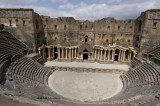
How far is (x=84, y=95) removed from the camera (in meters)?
13.8

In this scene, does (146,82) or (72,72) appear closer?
(146,82)

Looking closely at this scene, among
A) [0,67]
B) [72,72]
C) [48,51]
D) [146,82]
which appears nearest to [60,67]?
[72,72]

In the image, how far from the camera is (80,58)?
2573cm

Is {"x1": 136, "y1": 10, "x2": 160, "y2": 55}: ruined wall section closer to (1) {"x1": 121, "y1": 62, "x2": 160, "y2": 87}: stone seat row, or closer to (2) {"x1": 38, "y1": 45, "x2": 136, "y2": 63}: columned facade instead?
(2) {"x1": 38, "y1": 45, "x2": 136, "y2": 63}: columned facade

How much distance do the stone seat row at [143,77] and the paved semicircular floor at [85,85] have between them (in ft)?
4.62

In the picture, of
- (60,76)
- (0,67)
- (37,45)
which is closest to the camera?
(0,67)

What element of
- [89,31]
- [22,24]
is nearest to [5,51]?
[22,24]

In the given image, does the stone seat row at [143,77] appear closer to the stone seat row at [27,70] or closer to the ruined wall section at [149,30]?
the ruined wall section at [149,30]

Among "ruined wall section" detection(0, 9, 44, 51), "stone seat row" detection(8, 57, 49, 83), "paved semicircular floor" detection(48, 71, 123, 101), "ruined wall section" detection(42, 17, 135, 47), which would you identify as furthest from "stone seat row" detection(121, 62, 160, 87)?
"ruined wall section" detection(0, 9, 44, 51)

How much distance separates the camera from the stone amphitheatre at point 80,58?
12.3 metres

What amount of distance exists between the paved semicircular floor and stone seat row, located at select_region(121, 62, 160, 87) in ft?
4.62

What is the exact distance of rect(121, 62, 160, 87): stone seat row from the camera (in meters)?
13.4

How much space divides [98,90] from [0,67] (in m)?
12.6

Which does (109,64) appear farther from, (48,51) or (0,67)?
(0,67)
